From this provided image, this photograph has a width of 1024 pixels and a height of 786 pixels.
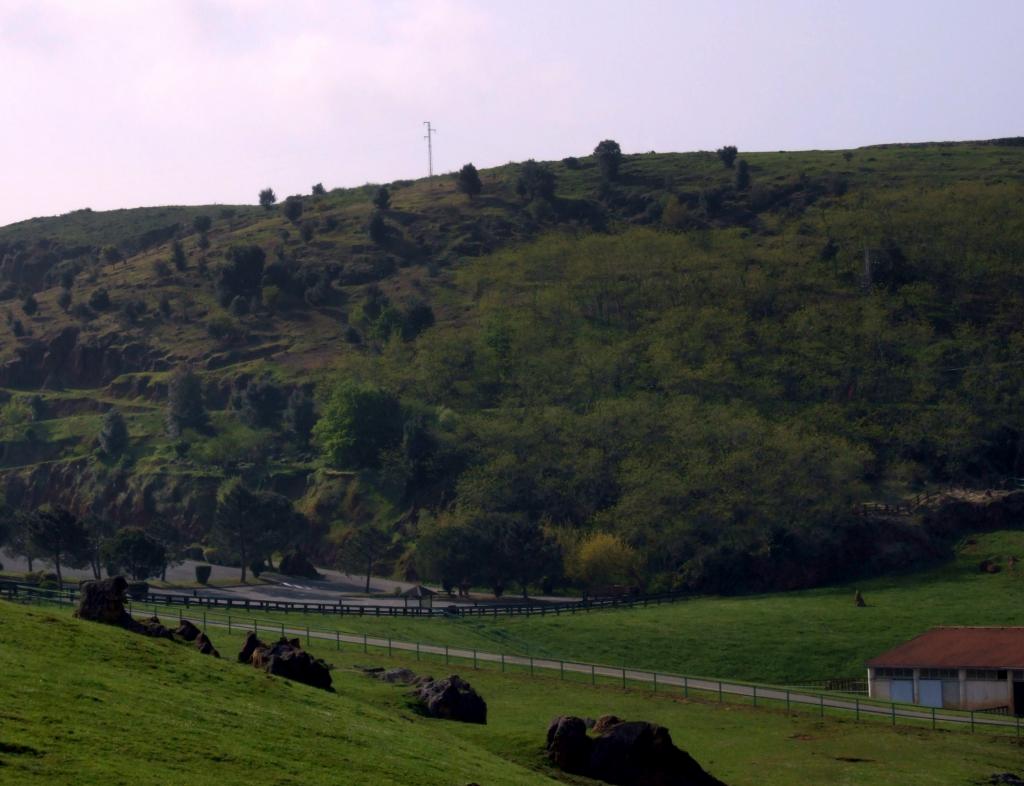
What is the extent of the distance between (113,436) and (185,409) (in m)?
8.03

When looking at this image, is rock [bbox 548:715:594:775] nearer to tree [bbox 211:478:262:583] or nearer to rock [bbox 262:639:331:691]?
rock [bbox 262:639:331:691]

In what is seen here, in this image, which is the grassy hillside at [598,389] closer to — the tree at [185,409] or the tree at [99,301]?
the tree at [99,301]

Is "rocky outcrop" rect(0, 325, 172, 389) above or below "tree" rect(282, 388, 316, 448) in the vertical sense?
above

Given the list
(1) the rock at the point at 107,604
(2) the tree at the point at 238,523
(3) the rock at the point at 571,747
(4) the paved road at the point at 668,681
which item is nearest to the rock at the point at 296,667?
(1) the rock at the point at 107,604

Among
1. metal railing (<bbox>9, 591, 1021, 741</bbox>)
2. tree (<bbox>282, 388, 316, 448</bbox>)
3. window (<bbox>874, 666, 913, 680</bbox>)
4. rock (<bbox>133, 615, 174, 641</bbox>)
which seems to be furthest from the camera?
tree (<bbox>282, 388, 316, 448</bbox>)

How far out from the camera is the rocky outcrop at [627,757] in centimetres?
4241

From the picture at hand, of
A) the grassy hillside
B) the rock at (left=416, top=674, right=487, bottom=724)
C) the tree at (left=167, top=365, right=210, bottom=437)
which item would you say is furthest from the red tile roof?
the tree at (left=167, top=365, right=210, bottom=437)

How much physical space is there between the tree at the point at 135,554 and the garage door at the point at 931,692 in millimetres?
58097

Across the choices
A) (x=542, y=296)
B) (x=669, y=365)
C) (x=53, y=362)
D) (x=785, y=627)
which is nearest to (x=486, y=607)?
(x=785, y=627)

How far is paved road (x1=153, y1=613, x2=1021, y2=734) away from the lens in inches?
2399

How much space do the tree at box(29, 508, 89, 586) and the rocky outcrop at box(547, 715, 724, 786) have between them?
69073 mm

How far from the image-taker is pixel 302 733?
36.2 metres

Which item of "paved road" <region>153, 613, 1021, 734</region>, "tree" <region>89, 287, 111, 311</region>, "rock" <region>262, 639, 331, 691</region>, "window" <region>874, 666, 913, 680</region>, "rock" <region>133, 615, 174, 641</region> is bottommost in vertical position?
"window" <region>874, 666, 913, 680</region>

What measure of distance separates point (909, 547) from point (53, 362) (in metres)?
117
